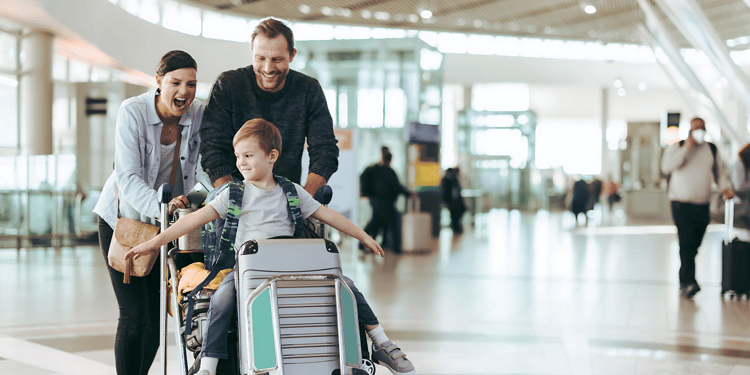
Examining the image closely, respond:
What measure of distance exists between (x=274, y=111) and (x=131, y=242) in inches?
31.7

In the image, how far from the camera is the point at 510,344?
194 inches

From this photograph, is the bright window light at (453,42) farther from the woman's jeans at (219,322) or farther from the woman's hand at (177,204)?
the woman's jeans at (219,322)

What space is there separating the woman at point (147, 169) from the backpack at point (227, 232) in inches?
9.9

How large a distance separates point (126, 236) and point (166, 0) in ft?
61.8

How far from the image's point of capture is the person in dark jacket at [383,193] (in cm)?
1172

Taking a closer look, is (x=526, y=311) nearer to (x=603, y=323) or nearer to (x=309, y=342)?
(x=603, y=323)

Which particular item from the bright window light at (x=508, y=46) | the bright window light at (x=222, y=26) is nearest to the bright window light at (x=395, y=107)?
the bright window light at (x=222, y=26)

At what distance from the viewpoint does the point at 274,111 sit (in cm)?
283

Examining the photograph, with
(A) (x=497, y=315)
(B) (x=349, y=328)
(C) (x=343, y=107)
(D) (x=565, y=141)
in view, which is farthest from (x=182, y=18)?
(D) (x=565, y=141)

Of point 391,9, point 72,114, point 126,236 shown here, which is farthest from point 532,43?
point 126,236

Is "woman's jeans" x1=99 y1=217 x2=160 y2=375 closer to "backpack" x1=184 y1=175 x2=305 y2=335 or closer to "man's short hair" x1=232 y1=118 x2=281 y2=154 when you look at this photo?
"backpack" x1=184 y1=175 x2=305 y2=335

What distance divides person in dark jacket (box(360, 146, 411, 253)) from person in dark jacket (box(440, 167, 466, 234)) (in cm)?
499

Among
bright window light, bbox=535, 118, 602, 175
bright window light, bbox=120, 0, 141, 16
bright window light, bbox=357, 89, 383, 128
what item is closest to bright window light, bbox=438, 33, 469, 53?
bright window light, bbox=535, 118, 602, 175

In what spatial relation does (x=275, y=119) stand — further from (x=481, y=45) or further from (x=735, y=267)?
(x=481, y=45)
